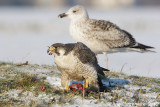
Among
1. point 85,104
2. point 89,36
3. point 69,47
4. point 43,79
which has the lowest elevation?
point 85,104

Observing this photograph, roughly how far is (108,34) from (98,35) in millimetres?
479

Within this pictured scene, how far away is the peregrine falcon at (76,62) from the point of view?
643 cm

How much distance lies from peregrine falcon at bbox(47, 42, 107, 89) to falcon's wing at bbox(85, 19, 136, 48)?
3768 mm

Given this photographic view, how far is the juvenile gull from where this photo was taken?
10383mm

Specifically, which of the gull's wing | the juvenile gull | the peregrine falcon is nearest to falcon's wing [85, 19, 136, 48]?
the juvenile gull

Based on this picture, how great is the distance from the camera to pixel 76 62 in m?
6.47

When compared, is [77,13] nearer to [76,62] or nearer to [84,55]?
[84,55]

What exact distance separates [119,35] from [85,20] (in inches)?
52.7

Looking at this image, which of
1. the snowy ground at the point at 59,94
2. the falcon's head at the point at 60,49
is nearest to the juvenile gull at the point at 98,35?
the snowy ground at the point at 59,94

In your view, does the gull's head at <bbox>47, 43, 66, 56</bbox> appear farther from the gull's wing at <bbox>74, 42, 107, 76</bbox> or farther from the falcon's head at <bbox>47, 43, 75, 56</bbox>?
the gull's wing at <bbox>74, 42, 107, 76</bbox>

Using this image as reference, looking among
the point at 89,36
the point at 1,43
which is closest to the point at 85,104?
the point at 89,36

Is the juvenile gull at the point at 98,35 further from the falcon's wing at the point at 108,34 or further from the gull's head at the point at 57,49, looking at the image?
the gull's head at the point at 57,49

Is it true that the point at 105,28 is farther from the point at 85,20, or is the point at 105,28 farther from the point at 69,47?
the point at 69,47

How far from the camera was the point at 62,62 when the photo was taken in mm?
6410
